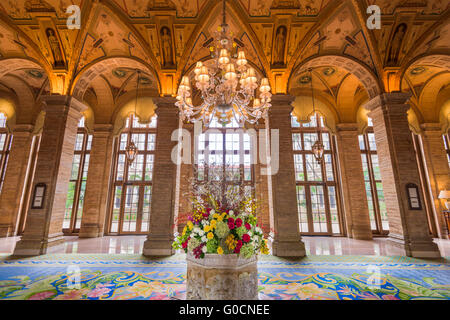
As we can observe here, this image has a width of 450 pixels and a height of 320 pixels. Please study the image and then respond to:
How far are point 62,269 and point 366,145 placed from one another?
42.9ft

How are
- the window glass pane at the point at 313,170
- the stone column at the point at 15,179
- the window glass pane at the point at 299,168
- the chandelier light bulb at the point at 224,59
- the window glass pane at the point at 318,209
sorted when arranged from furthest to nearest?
the window glass pane at the point at 299,168 → the window glass pane at the point at 313,170 → the window glass pane at the point at 318,209 → the stone column at the point at 15,179 → the chandelier light bulb at the point at 224,59

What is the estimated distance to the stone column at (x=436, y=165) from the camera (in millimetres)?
9164

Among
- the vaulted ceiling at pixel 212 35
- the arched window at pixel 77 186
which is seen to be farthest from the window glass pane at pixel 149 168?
the vaulted ceiling at pixel 212 35

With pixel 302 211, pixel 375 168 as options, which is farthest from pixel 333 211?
pixel 375 168

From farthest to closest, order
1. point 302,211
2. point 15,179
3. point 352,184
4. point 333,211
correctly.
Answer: point 302,211 → point 333,211 → point 15,179 → point 352,184

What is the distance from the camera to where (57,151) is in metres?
6.57

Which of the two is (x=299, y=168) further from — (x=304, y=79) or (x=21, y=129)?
(x=21, y=129)

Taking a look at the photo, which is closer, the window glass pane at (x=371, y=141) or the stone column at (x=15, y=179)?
the stone column at (x=15, y=179)

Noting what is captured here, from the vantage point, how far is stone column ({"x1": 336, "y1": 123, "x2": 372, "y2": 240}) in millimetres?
8844

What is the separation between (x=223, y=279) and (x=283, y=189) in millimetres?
4180

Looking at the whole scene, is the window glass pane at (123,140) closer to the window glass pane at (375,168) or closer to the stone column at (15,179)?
the stone column at (15,179)

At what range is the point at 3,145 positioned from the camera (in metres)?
10.5

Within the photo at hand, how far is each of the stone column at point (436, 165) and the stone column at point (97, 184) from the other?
49.5 ft

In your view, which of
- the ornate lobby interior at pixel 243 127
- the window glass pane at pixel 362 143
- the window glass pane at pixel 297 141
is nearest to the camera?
the ornate lobby interior at pixel 243 127
